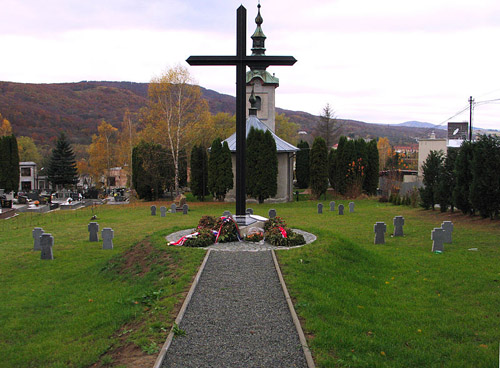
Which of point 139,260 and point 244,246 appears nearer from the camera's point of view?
point 139,260

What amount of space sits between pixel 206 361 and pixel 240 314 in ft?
4.42

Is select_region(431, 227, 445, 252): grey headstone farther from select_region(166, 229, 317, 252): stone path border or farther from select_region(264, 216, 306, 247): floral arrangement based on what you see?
select_region(264, 216, 306, 247): floral arrangement

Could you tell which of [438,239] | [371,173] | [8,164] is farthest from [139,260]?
[8,164]

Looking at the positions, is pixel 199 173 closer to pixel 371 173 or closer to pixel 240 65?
pixel 371 173

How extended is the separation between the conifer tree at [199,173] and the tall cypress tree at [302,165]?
13.6 meters

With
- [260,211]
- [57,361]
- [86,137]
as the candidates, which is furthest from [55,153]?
[57,361]

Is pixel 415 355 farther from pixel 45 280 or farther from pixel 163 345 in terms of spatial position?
pixel 45 280

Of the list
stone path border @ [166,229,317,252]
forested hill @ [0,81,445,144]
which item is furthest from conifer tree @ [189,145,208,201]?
forested hill @ [0,81,445,144]

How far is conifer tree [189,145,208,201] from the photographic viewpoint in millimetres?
32812

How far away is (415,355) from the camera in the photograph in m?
4.85

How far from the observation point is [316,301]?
6.26 meters

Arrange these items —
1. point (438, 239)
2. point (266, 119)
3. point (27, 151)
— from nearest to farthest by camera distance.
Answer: point (438, 239), point (266, 119), point (27, 151)

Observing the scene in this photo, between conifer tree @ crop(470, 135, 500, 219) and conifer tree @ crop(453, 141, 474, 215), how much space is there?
1002 millimetres

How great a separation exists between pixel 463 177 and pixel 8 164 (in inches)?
1545
